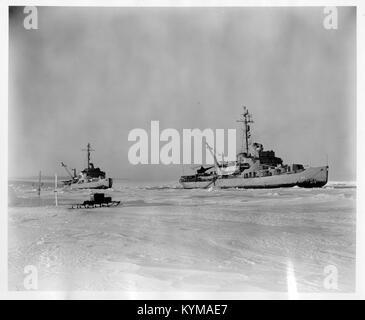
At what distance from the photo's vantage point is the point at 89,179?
10.8 feet

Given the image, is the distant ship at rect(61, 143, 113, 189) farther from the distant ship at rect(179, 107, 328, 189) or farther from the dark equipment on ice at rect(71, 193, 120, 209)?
the distant ship at rect(179, 107, 328, 189)

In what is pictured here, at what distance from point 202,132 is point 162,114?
367 millimetres

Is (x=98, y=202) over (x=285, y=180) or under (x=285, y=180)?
under

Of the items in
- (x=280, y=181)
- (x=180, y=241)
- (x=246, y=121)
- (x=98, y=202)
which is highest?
(x=246, y=121)

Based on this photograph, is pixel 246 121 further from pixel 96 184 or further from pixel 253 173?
pixel 96 184

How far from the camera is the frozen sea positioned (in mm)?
2861

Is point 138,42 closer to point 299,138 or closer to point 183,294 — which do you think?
point 299,138

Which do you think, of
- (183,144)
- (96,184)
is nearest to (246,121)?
(183,144)

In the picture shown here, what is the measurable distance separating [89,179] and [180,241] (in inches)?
37.7

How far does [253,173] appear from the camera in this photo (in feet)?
12.0

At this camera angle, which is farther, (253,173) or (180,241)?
(253,173)

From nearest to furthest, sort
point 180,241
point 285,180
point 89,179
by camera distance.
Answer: point 180,241
point 89,179
point 285,180

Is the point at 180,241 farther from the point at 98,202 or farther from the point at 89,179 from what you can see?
the point at 89,179

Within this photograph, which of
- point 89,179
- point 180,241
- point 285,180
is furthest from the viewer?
point 285,180
